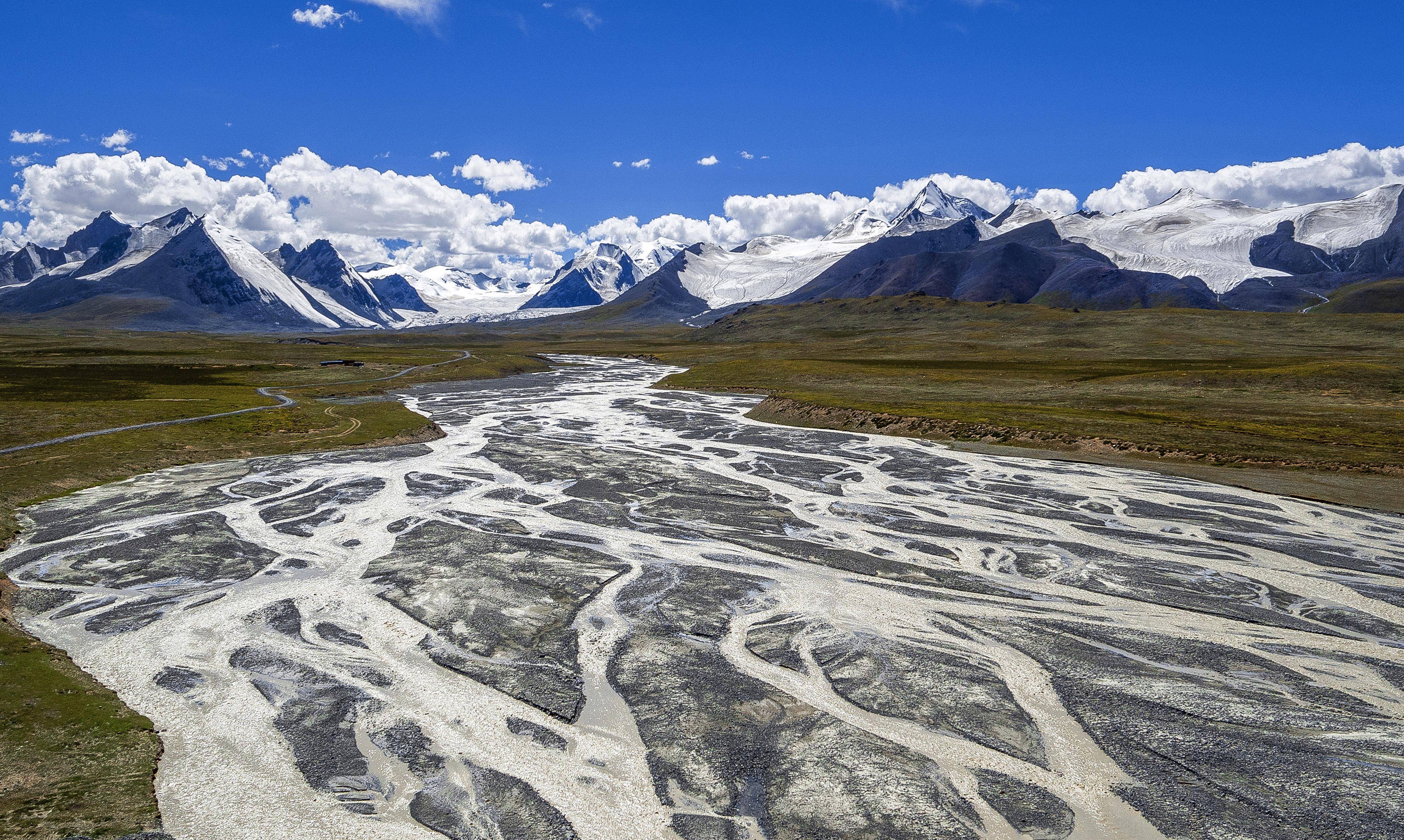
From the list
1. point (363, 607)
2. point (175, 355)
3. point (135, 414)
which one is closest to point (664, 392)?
point (135, 414)

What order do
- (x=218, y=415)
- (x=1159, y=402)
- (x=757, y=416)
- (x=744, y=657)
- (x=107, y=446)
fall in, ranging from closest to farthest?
(x=744, y=657) < (x=107, y=446) < (x=218, y=415) < (x=1159, y=402) < (x=757, y=416)

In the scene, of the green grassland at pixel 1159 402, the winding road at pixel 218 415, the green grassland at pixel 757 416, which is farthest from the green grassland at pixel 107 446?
the green grassland at pixel 1159 402

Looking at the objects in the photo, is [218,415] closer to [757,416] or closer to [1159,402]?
[757,416]

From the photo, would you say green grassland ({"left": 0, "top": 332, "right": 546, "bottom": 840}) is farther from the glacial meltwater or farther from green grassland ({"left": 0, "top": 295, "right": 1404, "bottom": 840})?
the glacial meltwater

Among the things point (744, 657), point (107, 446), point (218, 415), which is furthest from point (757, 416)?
point (744, 657)

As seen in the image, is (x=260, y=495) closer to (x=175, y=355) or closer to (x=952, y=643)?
(x=952, y=643)

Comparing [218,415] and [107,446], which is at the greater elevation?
[218,415]

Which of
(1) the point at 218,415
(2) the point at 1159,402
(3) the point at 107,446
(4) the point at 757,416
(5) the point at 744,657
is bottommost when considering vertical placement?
(5) the point at 744,657

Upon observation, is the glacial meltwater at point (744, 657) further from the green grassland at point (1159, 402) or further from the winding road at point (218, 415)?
the winding road at point (218, 415)

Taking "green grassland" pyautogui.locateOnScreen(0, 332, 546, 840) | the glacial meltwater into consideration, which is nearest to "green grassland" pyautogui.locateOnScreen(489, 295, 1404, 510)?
the glacial meltwater
